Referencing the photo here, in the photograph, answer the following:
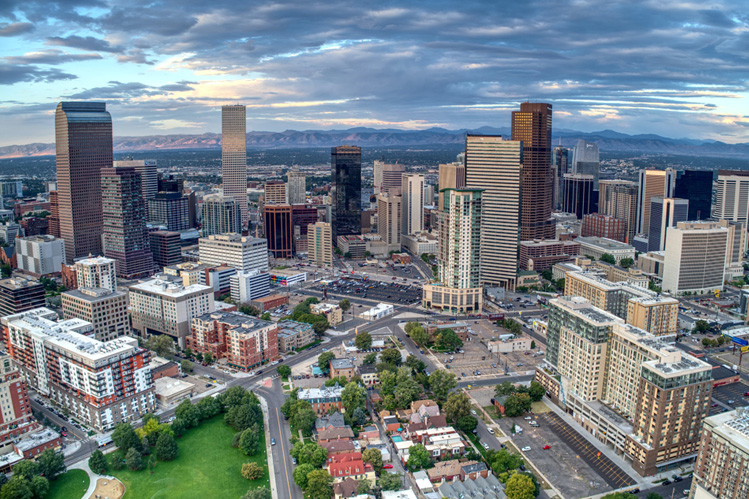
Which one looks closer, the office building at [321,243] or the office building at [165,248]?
the office building at [165,248]

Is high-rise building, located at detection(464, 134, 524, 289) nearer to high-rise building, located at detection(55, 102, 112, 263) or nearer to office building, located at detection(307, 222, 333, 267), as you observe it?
office building, located at detection(307, 222, 333, 267)

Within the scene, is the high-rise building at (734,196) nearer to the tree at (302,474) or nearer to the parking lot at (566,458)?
the parking lot at (566,458)

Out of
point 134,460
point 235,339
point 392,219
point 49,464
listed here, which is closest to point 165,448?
point 134,460

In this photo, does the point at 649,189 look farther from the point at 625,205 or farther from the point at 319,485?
the point at 319,485

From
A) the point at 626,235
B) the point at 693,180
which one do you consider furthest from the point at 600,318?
the point at 693,180

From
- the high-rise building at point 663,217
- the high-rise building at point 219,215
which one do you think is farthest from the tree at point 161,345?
the high-rise building at point 663,217

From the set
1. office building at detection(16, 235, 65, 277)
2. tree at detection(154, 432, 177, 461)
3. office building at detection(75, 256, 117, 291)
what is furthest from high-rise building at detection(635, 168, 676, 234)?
office building at detection(16, 235, 65, 277)
